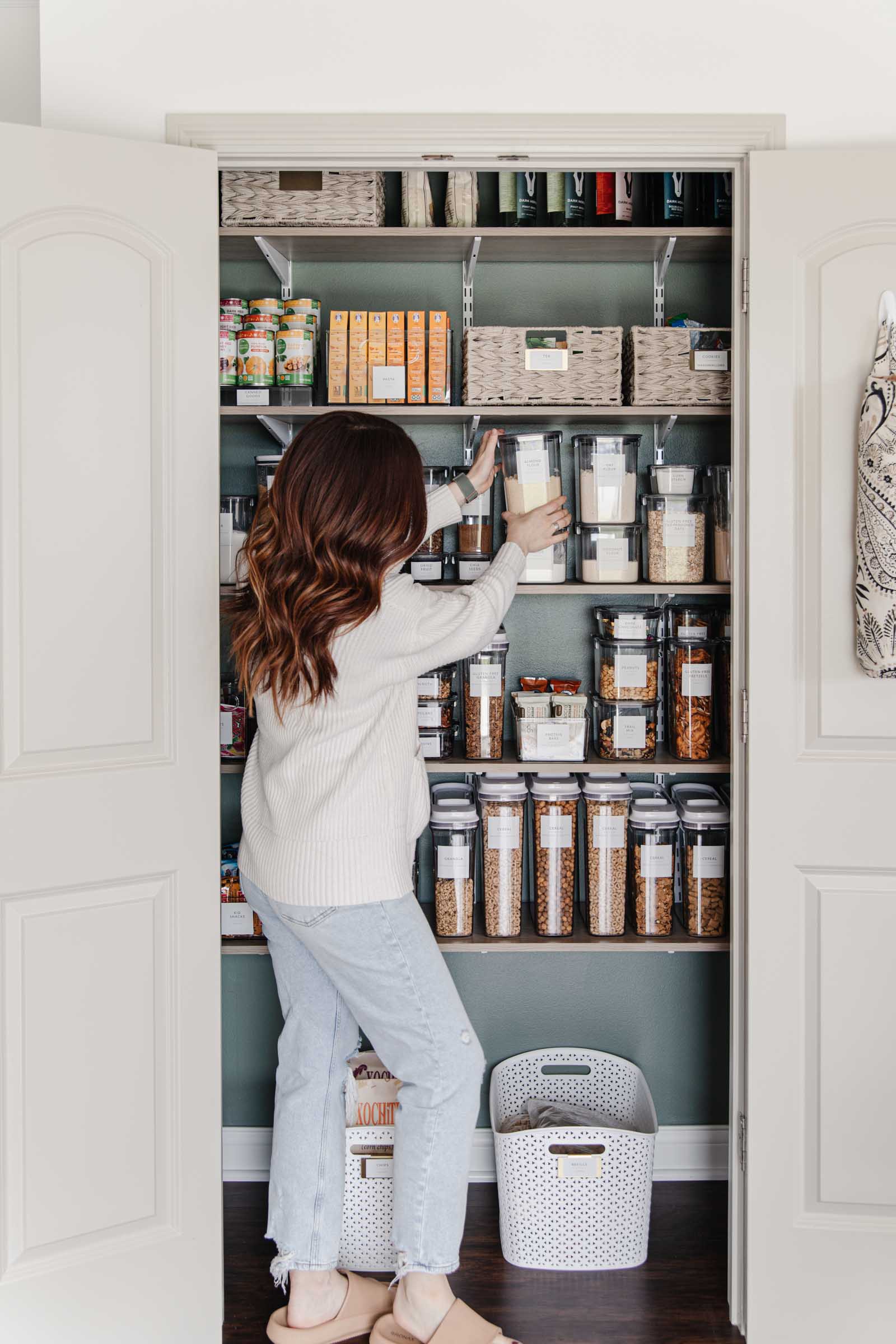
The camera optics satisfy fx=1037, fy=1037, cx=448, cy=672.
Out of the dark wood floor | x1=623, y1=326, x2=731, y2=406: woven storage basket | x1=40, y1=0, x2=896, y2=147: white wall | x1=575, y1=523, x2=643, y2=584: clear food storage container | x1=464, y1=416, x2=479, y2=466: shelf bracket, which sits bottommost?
the dark wood floor

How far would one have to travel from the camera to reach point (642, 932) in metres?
2.27

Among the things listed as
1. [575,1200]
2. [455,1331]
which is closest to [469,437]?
[575,1200]

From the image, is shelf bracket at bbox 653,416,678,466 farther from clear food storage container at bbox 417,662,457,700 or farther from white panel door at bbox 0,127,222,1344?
white panel door at bbox 0,127,222,1344

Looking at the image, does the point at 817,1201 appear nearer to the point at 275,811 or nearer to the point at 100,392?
the point at 275,811

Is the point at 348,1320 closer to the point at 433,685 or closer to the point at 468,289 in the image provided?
the point at 433,685

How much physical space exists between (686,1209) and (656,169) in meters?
2.27

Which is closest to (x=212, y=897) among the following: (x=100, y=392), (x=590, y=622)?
(x=100, y=392)

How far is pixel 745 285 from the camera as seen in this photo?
1907mm

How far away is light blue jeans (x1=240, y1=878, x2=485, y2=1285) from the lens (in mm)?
1819

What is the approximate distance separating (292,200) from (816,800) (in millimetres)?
1607

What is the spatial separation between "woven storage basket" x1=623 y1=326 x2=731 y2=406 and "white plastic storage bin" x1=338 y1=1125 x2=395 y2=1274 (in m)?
1.67

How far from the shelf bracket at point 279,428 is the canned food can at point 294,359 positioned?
0.29 ft

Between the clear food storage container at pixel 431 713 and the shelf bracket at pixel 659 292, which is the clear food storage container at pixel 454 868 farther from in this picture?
the shelf bracket at pixel 659 292

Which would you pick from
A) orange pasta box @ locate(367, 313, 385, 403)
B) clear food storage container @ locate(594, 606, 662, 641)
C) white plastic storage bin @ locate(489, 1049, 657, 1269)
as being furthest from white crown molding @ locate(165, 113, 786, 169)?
white plastic storage bin @ locate(489, 1049, 657, 1269)
